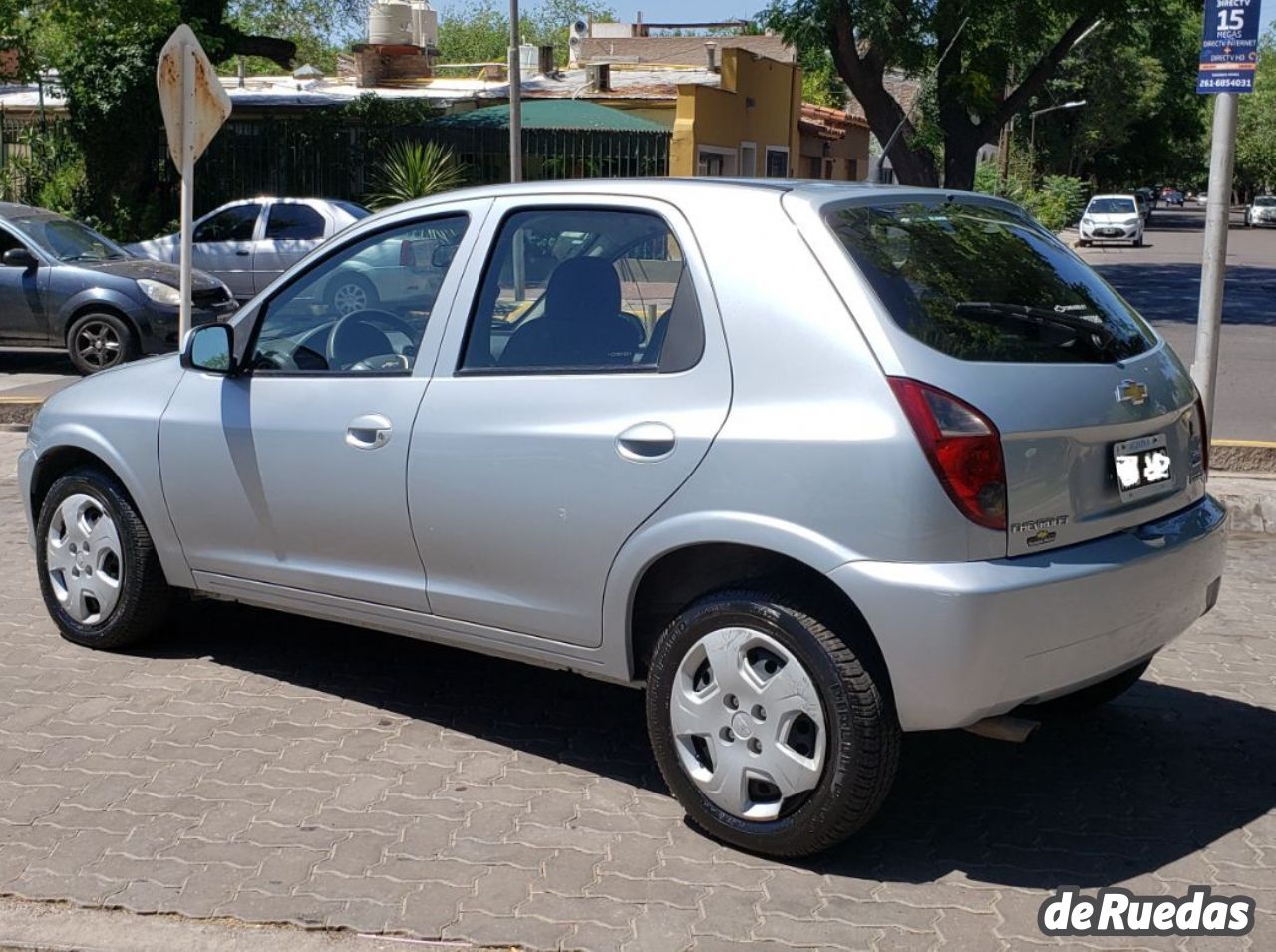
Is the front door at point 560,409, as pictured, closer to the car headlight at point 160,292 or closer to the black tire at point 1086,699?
the black tire at point 1086,699

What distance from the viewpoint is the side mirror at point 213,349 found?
5254 millimetres

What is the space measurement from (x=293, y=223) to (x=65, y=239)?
14.2 feet

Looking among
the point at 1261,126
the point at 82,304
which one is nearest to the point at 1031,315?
the point at 82,304

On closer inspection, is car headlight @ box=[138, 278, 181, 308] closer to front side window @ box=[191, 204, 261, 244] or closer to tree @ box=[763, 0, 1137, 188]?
front side window @ box=[191, 204, 261, 244]

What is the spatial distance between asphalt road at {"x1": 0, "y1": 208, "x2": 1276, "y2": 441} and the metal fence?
9119 mm

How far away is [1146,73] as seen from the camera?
2544 inches

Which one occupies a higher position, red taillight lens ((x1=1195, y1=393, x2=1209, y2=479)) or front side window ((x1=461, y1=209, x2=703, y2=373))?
front side window ((x1=461, y1=209, x2=703, y2=373))

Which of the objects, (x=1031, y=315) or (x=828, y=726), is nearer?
(x=828, y=726)

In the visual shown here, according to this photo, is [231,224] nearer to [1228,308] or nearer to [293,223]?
[293,223]

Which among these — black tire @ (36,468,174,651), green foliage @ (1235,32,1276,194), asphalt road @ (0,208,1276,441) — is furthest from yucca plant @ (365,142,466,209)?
green foliage @ (1235,32,1276,194)

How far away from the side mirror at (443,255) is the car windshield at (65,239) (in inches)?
448

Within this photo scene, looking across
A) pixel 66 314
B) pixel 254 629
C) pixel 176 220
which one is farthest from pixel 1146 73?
pixel 254 629

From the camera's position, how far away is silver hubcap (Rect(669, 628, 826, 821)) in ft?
13.0

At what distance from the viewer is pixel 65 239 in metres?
15.6
